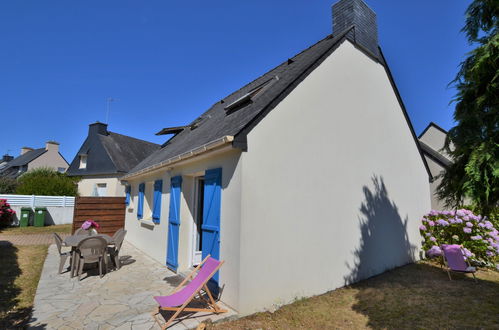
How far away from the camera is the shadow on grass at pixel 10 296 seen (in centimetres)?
409

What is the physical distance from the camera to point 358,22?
311 inches

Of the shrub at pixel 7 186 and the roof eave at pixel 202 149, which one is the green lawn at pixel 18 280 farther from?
the shrub at pixel 7 186

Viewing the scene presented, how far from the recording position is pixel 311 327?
4.06 m

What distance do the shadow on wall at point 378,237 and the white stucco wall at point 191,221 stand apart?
10.5 feet

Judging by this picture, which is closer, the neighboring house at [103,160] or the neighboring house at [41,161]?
the neighboring house at [103,160]

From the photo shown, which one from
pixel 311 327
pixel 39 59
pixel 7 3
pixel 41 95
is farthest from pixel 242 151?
pixel 41 95

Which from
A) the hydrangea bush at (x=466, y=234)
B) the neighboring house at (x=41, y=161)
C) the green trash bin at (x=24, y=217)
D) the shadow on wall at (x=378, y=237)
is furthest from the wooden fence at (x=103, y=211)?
the neighboring house at (x=41, y=161)

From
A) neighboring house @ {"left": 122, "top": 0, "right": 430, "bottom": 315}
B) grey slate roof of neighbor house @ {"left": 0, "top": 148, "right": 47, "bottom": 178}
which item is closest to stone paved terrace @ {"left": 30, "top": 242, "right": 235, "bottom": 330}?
neighboring house @ {"left": 122, "top": 0, "right": 430, "bottom": 315}

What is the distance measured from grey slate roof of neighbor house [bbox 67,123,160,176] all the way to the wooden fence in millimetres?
8557

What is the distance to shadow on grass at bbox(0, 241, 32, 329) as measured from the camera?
4.09m

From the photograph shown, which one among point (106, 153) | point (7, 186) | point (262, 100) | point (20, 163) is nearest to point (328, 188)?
point (262, 100)

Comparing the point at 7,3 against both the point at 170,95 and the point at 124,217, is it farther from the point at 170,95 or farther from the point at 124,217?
the point at 124,217

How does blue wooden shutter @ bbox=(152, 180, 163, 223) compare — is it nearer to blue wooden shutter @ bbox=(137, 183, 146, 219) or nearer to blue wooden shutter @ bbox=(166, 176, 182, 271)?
blue wooden shutter @ bbox=(166, 176, 182, 271)

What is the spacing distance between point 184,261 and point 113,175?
16.6 meters
